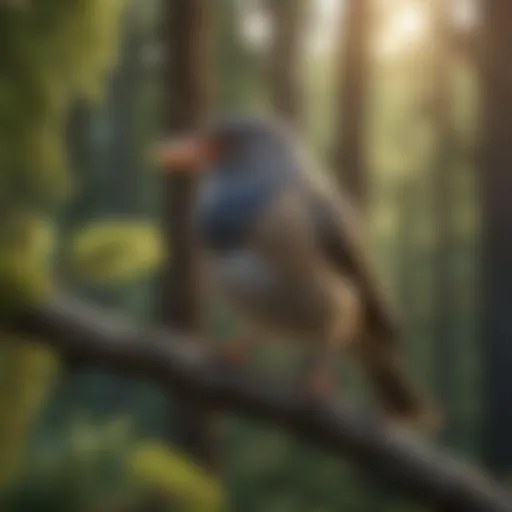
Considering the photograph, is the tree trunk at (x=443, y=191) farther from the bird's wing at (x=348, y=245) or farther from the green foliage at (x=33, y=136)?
the green foliage at (x=33, y=136)

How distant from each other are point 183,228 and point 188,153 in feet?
0.19

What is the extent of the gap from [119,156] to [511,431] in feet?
1.25

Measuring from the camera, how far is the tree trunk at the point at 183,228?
31.9 inches

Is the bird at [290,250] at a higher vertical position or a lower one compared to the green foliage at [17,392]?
higher

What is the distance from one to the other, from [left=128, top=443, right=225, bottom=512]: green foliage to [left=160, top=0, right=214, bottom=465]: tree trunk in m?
0.01

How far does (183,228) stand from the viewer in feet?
2.67

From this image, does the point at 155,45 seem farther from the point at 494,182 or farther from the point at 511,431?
the point at 511,431

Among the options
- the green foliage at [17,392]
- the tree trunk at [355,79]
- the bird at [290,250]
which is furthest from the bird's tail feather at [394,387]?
the green foliage at [17,392]

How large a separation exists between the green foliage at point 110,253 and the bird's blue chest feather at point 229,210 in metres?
0.05

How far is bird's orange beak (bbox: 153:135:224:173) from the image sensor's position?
0.80m

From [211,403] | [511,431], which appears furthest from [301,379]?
[511,431]

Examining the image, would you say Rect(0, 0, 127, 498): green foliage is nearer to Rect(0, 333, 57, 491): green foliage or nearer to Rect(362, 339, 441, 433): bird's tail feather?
Rect(0, 333, 57, 491): green foliage

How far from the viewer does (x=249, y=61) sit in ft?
2.70

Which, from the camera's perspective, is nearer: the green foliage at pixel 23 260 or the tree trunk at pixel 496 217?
the green foliage at pixel 23 260
